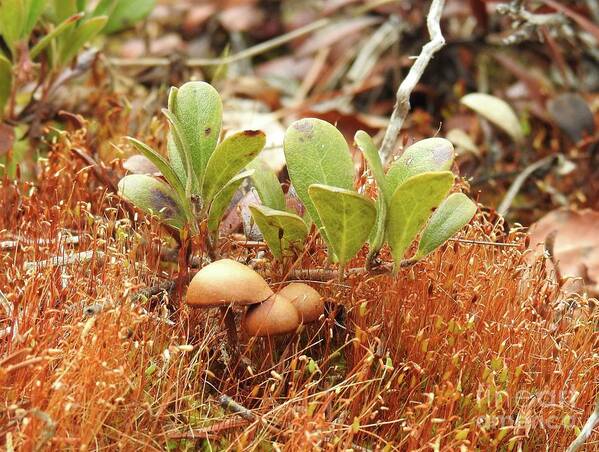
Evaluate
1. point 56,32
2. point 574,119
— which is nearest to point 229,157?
point 56,32

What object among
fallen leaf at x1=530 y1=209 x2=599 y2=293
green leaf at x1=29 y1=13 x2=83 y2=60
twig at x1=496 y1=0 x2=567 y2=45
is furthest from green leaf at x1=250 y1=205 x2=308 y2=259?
twig at x1=496 y1=0 x2=567 y2=45

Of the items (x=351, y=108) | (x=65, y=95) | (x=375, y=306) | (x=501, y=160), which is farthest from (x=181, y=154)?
(x=351, y=108)

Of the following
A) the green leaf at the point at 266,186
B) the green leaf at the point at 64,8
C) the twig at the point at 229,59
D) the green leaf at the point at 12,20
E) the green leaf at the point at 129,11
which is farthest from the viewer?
the twig at the point at 229,59

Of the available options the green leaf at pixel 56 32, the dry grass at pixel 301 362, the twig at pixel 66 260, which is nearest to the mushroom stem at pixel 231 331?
the dry grass at pixel 301 362

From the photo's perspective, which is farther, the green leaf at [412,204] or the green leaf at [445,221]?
the green leaf at [445,221]

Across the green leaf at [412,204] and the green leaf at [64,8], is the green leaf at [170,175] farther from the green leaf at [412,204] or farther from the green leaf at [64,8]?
the green leaf at [64,8]

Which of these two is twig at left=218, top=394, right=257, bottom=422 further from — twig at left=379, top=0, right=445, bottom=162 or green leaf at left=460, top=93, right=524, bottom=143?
green leaf at left=460, top=93, right=524, bottom=143

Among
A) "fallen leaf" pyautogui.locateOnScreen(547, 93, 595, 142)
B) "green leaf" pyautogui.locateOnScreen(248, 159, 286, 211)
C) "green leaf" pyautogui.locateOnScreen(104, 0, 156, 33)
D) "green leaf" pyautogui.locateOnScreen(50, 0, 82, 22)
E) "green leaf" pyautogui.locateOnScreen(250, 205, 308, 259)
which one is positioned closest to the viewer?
"green leaf" pyautogui.locateOnScreen(250, 205, 308, 259)
